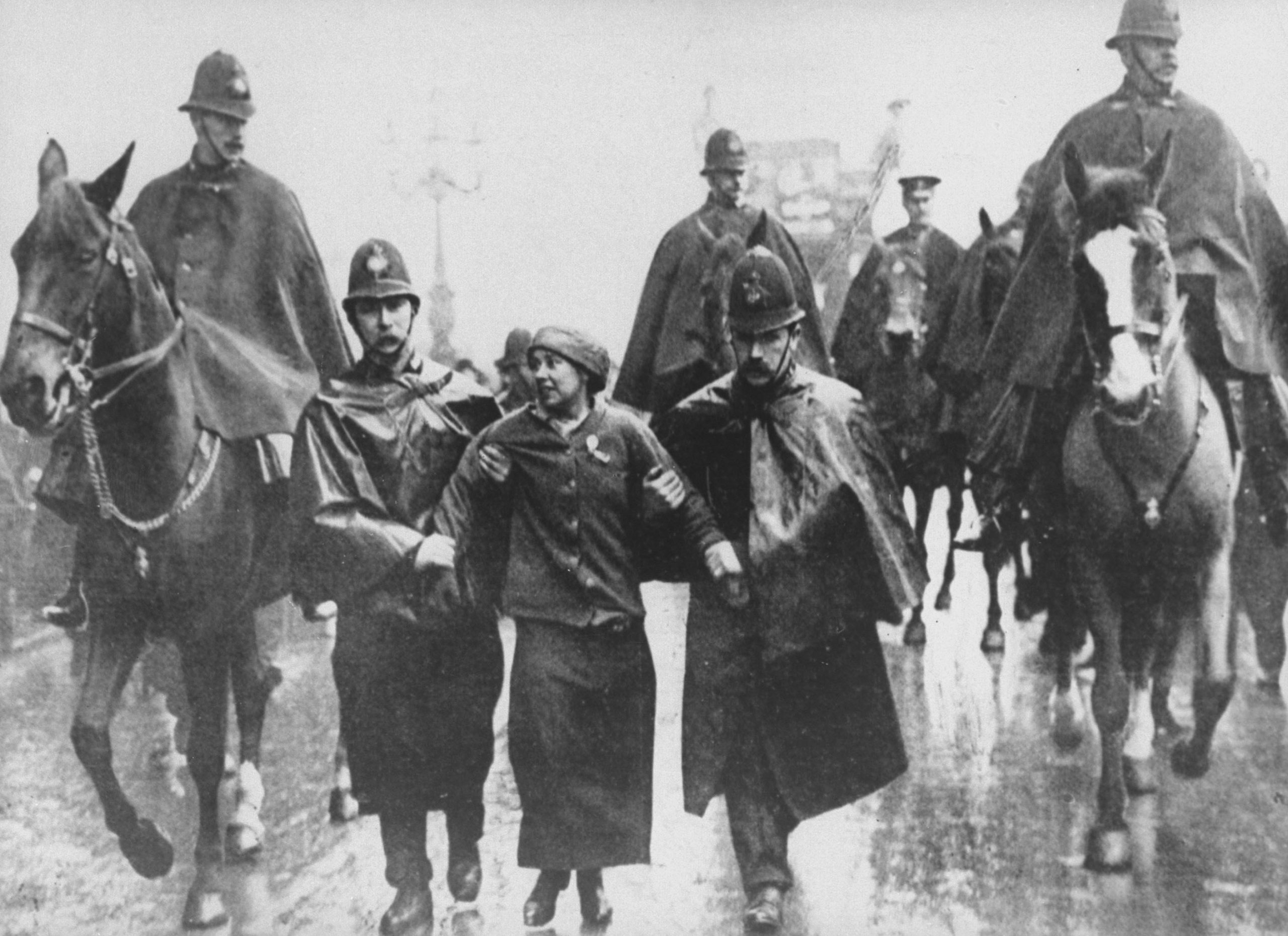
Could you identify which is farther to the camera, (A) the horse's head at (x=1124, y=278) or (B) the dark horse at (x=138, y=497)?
(B) the dark horse at (x=138, y=497)

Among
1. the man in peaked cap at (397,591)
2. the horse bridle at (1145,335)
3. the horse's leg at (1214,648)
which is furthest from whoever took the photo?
the man in peaked cap at (397,591)

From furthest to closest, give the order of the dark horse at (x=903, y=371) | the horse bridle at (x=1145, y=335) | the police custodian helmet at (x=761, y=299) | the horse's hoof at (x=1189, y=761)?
the dark horse at (x=903, y=371) → the horse's hoof at (x=1189, y=761) → the police custodian helmet at (x=761, y=299) → the horse bridle at (x=1145, y=335)

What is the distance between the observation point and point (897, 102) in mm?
6188

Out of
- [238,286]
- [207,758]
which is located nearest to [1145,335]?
[238,286]

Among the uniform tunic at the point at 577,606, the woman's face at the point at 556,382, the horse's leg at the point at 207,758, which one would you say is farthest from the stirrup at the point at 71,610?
the woman's face at the point at 556,382

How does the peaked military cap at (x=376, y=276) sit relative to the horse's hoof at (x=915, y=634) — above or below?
above

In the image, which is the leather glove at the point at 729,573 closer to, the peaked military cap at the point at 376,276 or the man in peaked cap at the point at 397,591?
the man in peaked cap at the point at 397,591

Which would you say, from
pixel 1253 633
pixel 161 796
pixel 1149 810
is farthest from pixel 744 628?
pixel 161 796

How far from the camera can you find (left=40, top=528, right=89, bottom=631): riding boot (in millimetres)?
5820

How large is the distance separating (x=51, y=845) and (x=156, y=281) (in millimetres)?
2549

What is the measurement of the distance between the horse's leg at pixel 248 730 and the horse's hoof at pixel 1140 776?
367cm

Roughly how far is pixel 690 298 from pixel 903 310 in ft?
3.60

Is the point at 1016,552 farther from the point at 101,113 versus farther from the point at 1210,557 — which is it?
the point at 101,113

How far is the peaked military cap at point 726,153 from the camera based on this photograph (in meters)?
6.16
